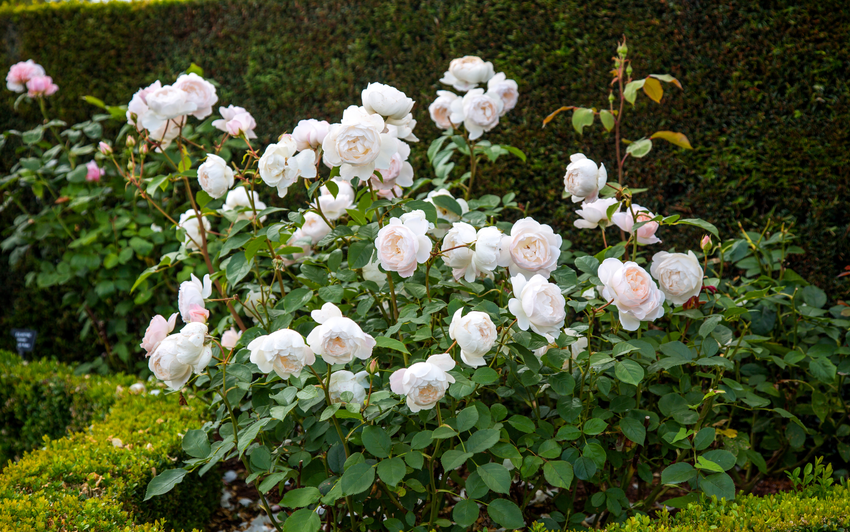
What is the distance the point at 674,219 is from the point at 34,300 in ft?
13.8

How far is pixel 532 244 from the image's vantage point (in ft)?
5.02

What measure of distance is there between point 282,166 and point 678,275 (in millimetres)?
1147

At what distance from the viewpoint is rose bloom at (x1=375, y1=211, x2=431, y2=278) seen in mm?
1459

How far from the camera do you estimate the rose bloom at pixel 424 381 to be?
136 centimetres

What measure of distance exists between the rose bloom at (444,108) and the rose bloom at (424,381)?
1.19m

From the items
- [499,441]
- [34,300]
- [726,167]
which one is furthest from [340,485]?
[34,300]

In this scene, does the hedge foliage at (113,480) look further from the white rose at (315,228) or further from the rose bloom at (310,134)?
the rose bloom at (310,134)

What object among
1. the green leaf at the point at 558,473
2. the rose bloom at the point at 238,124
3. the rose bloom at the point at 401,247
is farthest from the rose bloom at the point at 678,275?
the rose bloom at the point at 238,124

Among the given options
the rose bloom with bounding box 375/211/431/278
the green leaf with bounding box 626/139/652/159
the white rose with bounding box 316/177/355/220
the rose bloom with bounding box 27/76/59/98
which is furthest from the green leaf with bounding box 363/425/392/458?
the rose bloom with bounding box 27/76/59/98

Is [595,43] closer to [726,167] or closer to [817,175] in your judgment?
[726,167]

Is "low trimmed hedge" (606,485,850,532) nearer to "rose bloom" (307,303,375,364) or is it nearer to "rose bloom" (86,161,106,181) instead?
"rose bloom" (307,303,375,364)

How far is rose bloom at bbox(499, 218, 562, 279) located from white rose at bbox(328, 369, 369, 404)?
1.64ft

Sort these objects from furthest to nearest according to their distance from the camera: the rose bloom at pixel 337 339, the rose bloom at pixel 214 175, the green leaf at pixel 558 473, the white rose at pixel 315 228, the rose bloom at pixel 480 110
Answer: the rose bloom at pixel 480 110 → the white rose at pixel 315 228 → the rose bloom at pixel 214 175 → the green leaf at pixel 558 473 → the rose bloom at pixel 337 339

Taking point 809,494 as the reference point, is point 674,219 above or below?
above
